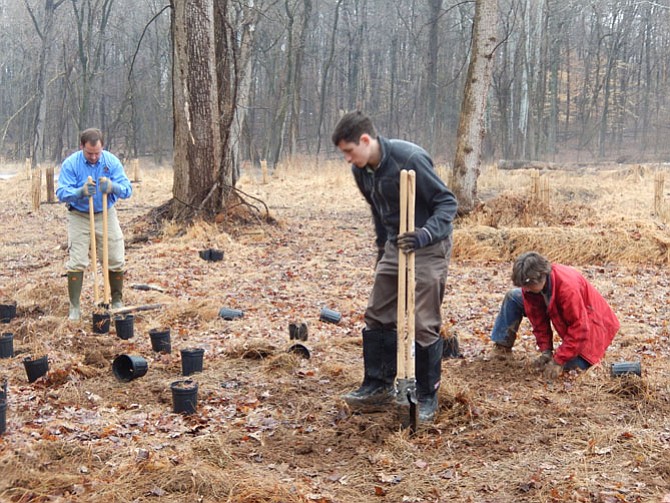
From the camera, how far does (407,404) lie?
4.98 metres

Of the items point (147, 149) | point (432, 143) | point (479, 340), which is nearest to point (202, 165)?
point (479, 340)

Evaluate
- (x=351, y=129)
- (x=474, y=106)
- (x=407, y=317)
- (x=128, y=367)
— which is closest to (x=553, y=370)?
(x=407, y=317)

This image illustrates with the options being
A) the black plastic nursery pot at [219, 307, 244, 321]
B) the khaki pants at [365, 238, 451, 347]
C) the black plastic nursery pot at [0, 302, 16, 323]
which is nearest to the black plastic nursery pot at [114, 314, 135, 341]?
the black plastic nursery pot at [219, 307, 244, 321]

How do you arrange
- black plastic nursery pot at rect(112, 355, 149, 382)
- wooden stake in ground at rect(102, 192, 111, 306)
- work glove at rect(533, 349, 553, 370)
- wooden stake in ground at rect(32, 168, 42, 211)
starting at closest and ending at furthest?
black plastic nursery pot at rect(112, 355, 149, 382) < work glove at rect(533, 349, 553, 370) < wooden stake in ground at rect(102, 192, 111, 306) < wooden stake in ground at rect(32, 168, 42, 211)

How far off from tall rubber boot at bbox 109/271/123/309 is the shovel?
4.36m

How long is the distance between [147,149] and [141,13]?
27.4 ft

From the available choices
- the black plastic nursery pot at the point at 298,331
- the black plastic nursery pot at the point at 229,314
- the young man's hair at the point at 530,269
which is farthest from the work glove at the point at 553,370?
the black plastic nursery pot at the point at 229,314

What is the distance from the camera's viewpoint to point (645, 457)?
14.9 ft

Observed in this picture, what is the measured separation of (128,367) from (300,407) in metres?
1.48

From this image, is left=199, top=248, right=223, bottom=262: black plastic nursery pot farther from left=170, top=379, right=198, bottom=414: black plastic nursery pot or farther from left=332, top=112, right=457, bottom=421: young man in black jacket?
left=332, top=112, right=457, bottom=421: young man in black jacket

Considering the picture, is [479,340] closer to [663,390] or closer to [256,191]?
[663,390]

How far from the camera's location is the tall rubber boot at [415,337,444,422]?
5141 millimetres

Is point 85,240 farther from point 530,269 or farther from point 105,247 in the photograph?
point 530,269

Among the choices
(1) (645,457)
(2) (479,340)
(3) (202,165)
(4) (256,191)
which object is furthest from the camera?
(4) (256,191)
